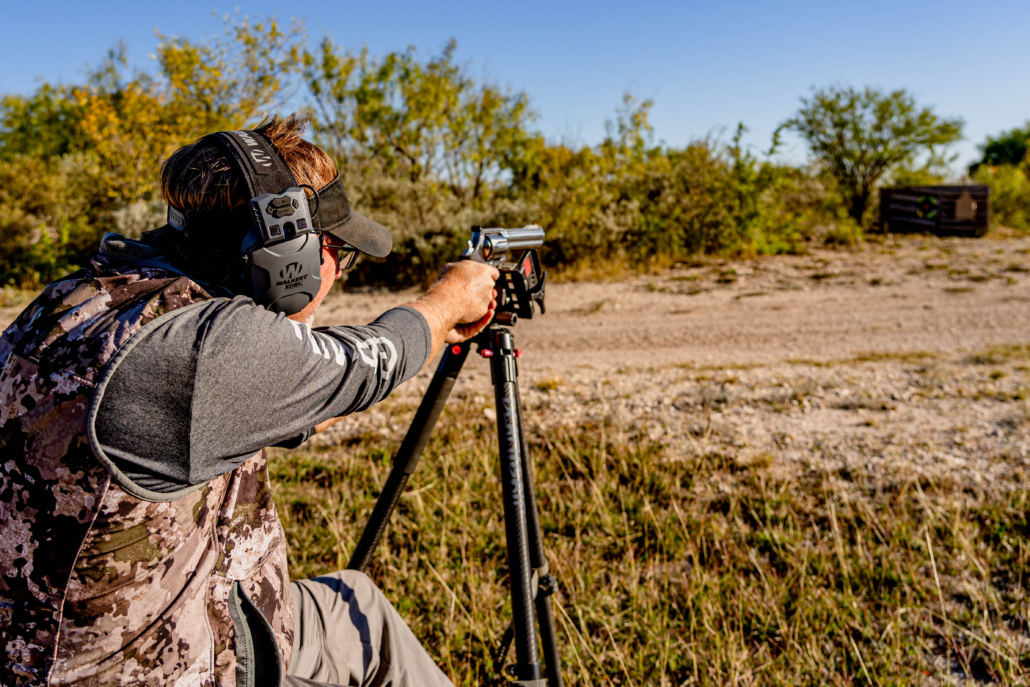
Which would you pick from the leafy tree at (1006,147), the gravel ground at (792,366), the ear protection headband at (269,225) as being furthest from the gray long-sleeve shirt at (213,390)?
the leafy tree at (1006,147)

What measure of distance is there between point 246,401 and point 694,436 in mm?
3344

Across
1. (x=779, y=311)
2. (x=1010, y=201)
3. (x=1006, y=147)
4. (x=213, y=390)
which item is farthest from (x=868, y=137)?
(x=1006, y=147)

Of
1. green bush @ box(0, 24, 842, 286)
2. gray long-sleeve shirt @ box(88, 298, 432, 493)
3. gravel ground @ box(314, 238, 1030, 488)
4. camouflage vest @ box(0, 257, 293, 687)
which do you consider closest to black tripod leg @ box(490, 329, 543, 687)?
gray long-sleeve shirt @ box(88, 298, 432, 493)

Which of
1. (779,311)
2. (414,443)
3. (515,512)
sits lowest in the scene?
(779,311)

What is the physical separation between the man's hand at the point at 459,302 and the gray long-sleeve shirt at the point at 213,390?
1.10ft

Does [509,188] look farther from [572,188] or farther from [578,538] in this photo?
[578,538]

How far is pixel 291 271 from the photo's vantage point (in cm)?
146

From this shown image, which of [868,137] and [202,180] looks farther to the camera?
[868,137]

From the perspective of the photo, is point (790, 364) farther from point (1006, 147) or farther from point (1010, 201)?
point (1006, 147)

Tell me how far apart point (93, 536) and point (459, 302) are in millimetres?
972

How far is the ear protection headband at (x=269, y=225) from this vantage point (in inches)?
54.7

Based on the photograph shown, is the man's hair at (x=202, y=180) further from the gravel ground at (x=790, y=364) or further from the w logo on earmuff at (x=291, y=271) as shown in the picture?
the gravel ground at (x=790, y=364)

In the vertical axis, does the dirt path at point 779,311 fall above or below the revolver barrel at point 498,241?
below

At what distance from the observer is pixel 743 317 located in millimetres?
7801
